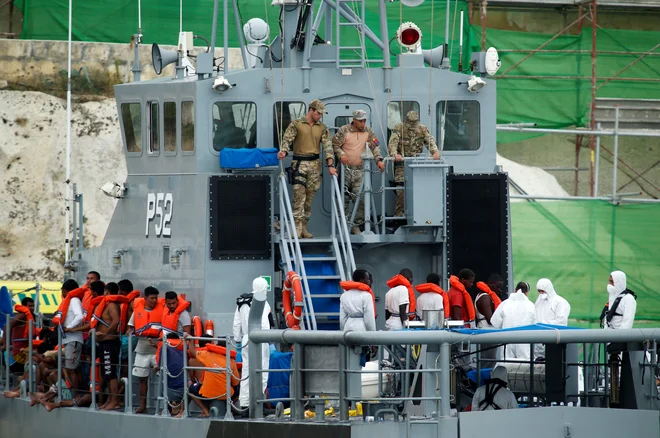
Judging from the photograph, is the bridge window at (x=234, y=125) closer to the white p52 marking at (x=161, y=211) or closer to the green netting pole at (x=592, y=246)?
the white p52 marking at (x=161, y=211)

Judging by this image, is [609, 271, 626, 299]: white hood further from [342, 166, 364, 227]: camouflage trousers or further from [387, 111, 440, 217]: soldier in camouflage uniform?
[342, 166, 364, 227]: camouflage trousers

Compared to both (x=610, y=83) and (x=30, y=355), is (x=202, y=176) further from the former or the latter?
(x=610, y=83)

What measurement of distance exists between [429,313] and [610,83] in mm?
17153

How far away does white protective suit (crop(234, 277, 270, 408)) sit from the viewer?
474 inches

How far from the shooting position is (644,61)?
91.4ft

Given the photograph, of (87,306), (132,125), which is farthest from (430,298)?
(132,125)

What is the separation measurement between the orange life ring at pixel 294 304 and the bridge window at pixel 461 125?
2965 mm

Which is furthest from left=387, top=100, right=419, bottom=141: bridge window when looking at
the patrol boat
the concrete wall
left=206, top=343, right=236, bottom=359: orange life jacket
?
the concrete wall

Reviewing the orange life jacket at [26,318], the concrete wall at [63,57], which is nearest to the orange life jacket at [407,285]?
the orange life jacket at [26,318]

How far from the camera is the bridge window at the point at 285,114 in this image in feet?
50.0

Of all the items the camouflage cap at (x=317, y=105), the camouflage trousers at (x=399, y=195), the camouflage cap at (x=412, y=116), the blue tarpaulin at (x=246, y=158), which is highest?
the camouflage cap at (x=317, y=105)

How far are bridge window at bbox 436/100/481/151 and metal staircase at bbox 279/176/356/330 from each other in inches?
66.5

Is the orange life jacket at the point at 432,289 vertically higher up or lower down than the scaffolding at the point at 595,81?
lower down

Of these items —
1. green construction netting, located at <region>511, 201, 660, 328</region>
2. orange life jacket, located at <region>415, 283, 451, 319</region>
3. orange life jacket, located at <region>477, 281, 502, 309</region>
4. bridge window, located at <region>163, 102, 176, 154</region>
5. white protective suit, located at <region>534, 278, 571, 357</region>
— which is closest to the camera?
orange life jacket, located at <region>415, 283, 451, 319</region>
